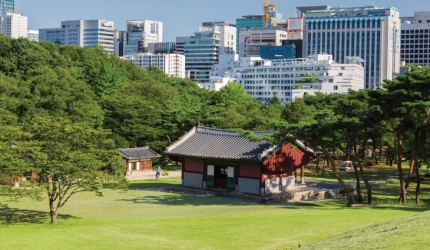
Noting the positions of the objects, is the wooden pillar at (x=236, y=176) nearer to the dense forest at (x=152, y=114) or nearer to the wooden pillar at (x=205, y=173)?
the wooden pillar at (x=205, y=173)

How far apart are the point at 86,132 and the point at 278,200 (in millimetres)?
14289

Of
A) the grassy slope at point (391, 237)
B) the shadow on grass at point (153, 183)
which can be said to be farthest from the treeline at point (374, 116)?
the grassy slope at point (391, 237)

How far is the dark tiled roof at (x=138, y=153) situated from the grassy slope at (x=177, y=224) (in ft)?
63.1

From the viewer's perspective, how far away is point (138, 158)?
59.6m

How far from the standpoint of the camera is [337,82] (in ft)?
566

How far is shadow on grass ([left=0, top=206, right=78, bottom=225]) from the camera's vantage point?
3188cm

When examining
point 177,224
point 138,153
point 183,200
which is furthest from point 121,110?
point 177,224

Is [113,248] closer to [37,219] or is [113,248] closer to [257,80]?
[37,219]

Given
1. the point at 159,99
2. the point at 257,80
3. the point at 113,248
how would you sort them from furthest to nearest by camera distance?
the point at 257,80 < the point at 159,99 < the point at 113,248

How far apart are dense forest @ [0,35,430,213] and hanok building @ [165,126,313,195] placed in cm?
272

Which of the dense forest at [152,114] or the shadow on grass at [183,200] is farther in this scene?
the shadow on grass at [183,200]

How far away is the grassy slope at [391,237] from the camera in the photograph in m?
16.9

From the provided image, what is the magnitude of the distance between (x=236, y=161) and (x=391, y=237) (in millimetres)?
25008

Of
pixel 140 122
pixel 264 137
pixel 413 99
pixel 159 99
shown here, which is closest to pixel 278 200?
pixel 264 137
